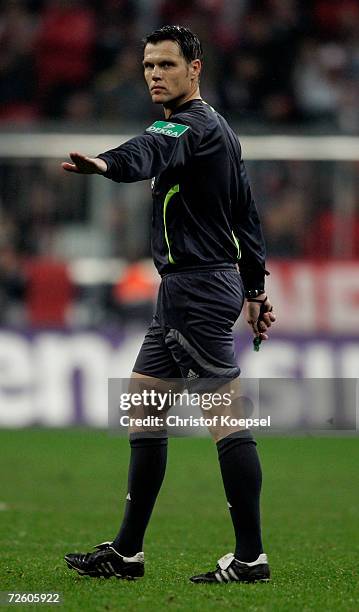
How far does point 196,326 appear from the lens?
5336mm

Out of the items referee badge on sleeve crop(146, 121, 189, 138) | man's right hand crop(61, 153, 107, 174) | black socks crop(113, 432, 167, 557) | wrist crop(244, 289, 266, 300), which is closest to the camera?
man's right hand crop(61, 153, 107, 174)

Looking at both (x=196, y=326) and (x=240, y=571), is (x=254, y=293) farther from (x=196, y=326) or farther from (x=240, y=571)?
(x=240, y=571)

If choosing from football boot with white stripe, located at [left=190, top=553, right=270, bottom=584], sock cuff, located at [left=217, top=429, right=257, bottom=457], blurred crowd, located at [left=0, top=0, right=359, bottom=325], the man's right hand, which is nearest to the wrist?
sock cuff, located at [left=217, top=429, right=257, bottom=457]

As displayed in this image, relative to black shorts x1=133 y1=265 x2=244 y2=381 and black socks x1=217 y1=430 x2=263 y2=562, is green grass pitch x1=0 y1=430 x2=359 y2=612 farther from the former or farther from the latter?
black shorts x1=133 y1=265 x2=244 y2=381

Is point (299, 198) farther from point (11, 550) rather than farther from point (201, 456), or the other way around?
point (11, 550)

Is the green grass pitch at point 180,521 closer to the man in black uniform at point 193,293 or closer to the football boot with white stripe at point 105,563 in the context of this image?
the football boot with white stripe at point 105,563

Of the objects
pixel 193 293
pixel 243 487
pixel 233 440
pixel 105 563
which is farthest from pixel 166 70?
pixel 105 563

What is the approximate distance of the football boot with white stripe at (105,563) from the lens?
17.7 ft

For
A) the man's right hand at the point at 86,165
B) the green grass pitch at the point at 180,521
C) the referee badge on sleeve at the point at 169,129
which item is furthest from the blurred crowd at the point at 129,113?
the man's right hand at the point at 86,165

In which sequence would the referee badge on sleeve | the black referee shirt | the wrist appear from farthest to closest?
the wrist, the black referee shirt, the referee badge on sleeve

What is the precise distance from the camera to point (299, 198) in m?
13.8

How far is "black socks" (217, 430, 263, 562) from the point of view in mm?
5246

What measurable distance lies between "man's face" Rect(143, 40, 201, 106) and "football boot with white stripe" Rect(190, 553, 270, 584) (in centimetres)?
190

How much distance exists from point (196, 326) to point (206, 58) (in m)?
10.4
